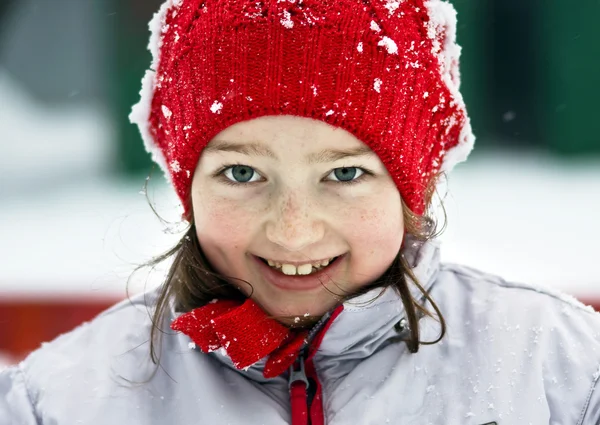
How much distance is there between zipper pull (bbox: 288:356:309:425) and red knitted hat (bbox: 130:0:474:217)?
15.3 inches

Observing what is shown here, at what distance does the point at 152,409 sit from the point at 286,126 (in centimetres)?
58

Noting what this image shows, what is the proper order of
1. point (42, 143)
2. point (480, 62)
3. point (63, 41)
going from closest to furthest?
point (480, 62) < point (63, 41) < point (42, 143)

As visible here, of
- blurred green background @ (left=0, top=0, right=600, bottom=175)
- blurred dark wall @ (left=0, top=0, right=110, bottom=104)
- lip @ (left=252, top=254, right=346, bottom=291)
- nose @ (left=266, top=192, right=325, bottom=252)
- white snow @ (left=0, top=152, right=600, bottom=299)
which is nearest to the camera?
nose @ (left=266, top=192, right=325, bottom=252)

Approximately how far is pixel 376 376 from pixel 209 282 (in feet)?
1.21

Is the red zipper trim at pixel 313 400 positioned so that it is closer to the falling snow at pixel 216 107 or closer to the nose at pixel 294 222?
the nose at pixel 294 222

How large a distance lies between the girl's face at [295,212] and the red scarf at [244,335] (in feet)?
0.14

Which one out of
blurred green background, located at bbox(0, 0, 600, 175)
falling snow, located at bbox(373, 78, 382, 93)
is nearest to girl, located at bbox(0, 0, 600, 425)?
falling snow, located at bbox(373, 78, 382, 93)

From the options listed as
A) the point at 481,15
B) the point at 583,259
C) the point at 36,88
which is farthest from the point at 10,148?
the point at 583,259

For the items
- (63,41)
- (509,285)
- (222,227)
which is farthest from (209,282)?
(63,41)

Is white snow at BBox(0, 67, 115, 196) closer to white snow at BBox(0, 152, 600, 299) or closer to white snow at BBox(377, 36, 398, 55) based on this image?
white snow at BBox(0, 152, 600, 299)

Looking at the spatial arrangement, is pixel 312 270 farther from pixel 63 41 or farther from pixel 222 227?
pixel 63 41

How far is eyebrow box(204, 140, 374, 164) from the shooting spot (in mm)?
1360

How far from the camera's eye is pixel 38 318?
A: 3.77m

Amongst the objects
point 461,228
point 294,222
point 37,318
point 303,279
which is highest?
point 294,222
